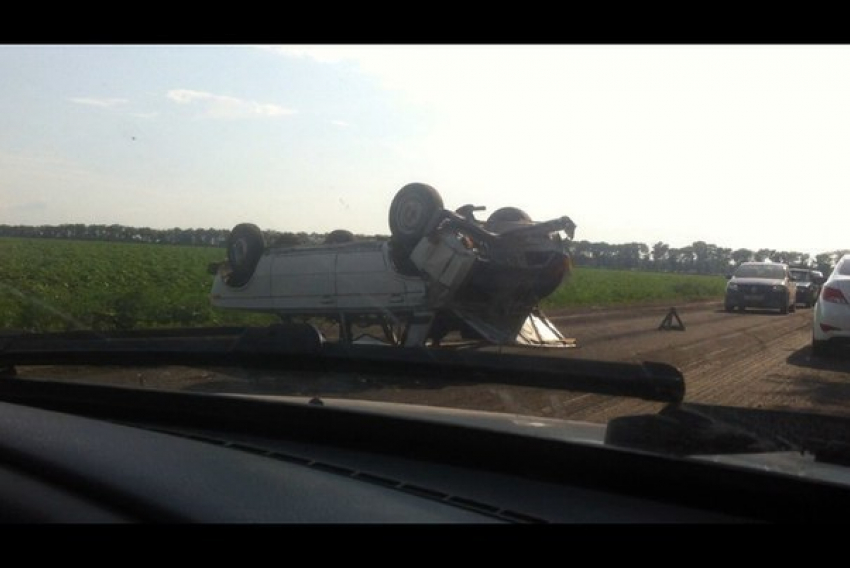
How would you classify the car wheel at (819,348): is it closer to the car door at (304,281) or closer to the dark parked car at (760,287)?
the car door at (304,281)

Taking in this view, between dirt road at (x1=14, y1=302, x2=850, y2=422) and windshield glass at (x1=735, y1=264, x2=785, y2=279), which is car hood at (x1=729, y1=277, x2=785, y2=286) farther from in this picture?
dirt road at (x1=14, y1=302, x2=850, y2=422)

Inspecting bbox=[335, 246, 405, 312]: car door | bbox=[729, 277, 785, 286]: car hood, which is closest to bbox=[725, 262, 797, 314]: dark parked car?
bbox=[729, 277, 785, 286]: car hood

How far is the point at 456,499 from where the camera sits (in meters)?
2.33

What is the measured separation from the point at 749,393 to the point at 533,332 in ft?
11.3

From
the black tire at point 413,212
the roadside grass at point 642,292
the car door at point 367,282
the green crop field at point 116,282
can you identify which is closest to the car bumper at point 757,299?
the roadside grass at point 642,292

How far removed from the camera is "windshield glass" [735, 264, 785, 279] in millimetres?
25750

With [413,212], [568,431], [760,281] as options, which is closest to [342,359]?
[568,431]

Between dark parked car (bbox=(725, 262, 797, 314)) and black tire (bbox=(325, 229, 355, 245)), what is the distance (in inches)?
686

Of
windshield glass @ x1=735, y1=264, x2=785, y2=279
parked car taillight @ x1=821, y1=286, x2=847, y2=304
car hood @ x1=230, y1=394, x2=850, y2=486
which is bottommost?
car hood @ x1=230, y1=394, x2=850, y2=486

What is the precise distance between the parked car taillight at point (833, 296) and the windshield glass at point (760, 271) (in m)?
14.7

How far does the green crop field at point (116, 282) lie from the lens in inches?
338

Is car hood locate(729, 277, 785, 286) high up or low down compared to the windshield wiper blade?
up

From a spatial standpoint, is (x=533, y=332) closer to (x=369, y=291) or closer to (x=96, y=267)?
(x=369, y=291)

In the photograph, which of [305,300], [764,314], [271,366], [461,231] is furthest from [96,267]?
[764,314]
